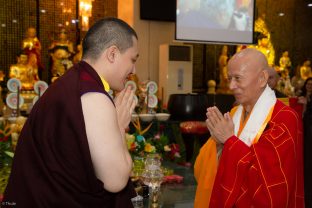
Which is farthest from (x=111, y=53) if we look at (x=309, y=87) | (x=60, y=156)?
(x=309, y=87)

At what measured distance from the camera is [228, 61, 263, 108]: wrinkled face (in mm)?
1688

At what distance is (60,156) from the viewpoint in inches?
41.7

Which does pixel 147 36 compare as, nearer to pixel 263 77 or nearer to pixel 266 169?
pixel 263 77

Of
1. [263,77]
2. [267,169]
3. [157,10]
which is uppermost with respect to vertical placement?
[157,10]

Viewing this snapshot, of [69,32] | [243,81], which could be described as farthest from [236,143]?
[69,32]

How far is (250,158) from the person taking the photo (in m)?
1.60

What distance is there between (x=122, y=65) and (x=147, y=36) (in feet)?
19.9

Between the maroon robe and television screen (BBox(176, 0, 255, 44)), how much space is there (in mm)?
5139

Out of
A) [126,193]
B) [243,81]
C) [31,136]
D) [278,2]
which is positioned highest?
[278,2]

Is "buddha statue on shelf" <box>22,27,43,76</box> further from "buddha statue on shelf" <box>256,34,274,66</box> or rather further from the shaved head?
the shaved head

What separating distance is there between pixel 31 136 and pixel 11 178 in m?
0.14

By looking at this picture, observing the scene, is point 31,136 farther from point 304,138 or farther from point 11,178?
point 304,138

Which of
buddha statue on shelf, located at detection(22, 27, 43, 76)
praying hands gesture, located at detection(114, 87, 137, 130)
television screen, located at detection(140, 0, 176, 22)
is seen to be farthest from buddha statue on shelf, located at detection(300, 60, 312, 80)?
praying hands gesture, located at detection(114, 87, 137, 130)

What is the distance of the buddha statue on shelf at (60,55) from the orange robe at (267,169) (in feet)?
19.8
